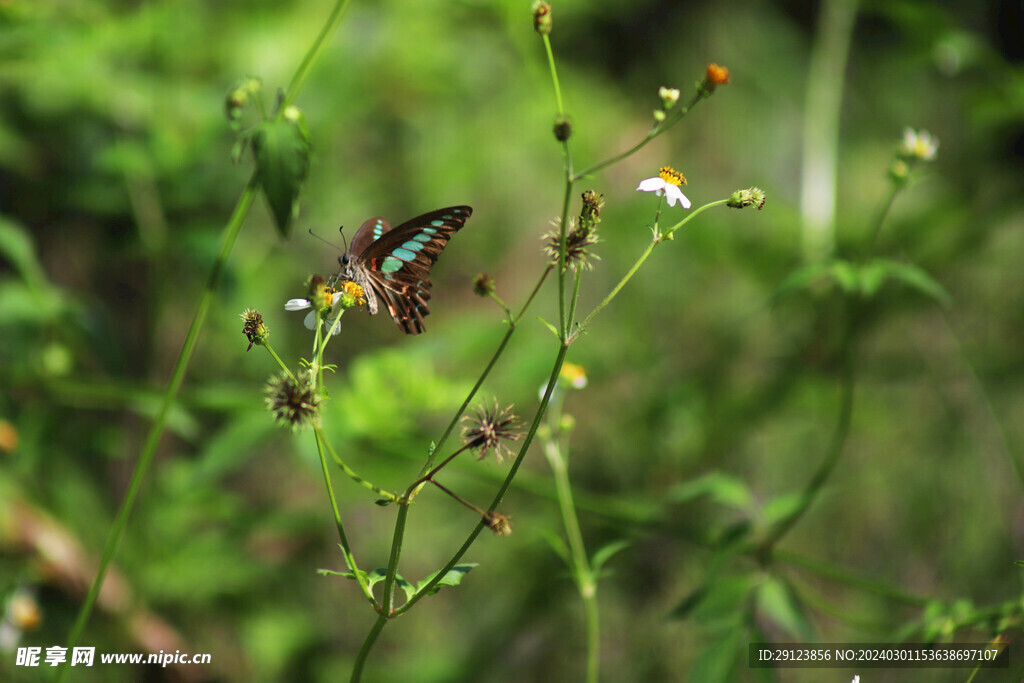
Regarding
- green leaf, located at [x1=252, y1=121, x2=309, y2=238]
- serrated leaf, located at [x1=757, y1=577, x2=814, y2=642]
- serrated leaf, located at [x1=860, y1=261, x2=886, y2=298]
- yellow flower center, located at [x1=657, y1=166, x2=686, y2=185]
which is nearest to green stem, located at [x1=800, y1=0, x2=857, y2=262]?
serrated leaf, located at [x1=860, y1=261, x2=886, y2=298]

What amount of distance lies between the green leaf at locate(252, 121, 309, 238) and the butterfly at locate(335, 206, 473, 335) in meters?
0.08

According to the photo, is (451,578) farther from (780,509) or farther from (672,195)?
(780,509)

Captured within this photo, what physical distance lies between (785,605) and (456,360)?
0.87 m

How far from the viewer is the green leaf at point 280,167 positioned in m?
0.63

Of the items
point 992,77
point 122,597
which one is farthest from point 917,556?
point 122,597

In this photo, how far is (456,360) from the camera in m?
1.69

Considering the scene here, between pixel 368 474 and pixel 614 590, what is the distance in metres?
0.75

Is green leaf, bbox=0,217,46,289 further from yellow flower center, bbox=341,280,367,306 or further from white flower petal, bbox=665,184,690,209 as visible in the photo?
white flower petal, bbox=665,184,690,209

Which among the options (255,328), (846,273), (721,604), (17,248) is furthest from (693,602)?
(17,248)

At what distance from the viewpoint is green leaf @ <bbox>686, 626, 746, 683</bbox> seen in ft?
3.32

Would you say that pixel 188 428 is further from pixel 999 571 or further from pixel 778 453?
pixel 999 571

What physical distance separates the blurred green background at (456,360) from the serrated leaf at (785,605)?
0.09 meters

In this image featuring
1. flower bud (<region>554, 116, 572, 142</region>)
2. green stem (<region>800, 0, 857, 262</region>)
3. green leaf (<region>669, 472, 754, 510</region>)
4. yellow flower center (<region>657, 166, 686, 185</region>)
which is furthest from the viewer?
green stem (<region>800, 0, 857, 262</region>)

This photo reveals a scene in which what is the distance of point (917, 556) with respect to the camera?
1797 mm
